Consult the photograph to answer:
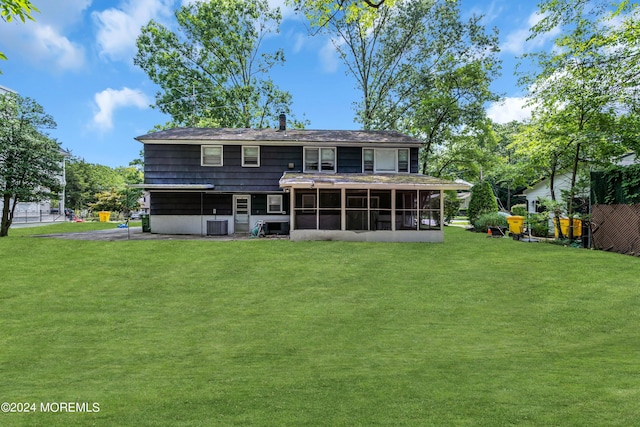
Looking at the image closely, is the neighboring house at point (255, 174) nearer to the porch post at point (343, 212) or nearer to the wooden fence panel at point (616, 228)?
the porch post at point (343, 212)

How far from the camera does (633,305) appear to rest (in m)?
8.06

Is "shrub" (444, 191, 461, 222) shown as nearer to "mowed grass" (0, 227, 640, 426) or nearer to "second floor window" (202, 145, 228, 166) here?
"mowed grass" (0, 227, 640, 426)

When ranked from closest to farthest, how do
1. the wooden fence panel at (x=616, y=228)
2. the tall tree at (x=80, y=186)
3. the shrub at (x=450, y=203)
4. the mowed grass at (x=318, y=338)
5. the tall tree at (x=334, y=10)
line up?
the mowed grass at (x=318, y=338)
the tall tree at (x=334, y=10)
the wooden fence panel at (x=616, y=228)
the shrub at (x=450, y=203)
the tall tree at (x=80, y=186)

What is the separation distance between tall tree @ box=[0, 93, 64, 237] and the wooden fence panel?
1012 inches

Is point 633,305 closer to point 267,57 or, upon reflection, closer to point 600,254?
point 600,254

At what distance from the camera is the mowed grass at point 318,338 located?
3.48m

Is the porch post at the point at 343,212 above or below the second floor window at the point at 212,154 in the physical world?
below

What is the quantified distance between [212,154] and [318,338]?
17328 mm

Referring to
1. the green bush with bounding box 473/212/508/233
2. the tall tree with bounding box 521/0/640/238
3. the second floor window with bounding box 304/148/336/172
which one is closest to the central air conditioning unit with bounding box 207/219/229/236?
the second floor window with bounding box 304/148/336/172

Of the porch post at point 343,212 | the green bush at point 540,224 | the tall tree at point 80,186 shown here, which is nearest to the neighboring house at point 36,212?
the tall tree at point 80,186

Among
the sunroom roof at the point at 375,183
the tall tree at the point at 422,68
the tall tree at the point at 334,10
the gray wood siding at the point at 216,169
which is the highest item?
the tall tree at the point at 422,68

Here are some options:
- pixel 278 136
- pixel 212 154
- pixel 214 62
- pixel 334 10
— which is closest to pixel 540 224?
→ pixel 278 136

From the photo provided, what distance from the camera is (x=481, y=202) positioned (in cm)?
2817

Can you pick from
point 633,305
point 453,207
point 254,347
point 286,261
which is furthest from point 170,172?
point 453,207
